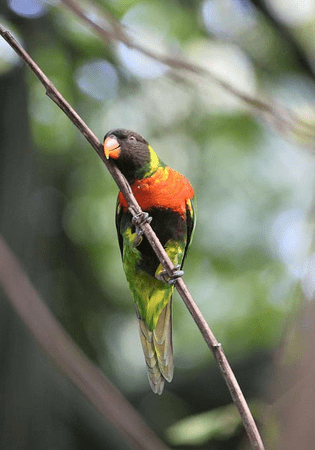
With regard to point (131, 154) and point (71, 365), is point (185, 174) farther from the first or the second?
point (71, 365)

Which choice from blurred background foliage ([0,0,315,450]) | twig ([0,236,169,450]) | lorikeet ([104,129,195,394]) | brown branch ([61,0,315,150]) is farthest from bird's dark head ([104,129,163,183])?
blurred background foliage ([0,0,315,450])

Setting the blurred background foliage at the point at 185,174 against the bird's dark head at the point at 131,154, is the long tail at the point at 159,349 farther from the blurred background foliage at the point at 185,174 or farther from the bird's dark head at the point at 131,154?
the blurred background foliage at the point at 185,174

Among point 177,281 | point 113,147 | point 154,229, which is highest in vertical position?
point 113,147

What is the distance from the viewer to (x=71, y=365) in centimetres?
143

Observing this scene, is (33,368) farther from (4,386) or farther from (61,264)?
(61,264)

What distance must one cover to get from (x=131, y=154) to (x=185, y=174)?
298cm

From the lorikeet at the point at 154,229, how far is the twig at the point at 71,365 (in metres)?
0.35

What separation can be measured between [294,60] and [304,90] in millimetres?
305

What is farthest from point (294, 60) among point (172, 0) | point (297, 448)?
point (297, 448)

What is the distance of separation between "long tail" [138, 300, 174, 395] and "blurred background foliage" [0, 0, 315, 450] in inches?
70.0

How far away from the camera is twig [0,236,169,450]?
1352 millimetres

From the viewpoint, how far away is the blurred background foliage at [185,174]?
417 cm

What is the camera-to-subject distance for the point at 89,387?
1.42m

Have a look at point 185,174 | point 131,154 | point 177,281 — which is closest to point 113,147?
point 131,154
